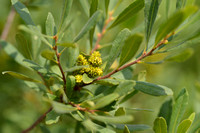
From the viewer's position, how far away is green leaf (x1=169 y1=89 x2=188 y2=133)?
2.60 ft

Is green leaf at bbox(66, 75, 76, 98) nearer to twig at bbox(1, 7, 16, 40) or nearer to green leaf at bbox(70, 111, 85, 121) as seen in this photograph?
green leaf at bbox(70, 111, 85, 121)

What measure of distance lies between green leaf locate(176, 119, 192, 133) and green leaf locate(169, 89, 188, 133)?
0.06 metres

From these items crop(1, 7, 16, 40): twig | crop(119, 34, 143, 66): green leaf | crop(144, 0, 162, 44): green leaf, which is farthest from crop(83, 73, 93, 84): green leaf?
crop(1, 7, 16, 40): twig

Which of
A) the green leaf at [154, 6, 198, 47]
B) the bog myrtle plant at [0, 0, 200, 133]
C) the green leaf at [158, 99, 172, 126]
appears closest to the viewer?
the green leaf at [154, 6, 198, 47]

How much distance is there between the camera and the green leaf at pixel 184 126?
704mm

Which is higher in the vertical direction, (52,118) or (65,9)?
(65,9)

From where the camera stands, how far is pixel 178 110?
80cm

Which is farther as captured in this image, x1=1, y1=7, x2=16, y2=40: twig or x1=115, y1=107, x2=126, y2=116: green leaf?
x1=1, y1=7, x2=16, y2=40: twig

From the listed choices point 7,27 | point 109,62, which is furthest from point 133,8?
point 7,27

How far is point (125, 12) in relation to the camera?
714mm

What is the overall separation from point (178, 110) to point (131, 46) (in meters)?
0.31

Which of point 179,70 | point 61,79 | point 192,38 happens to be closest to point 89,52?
point 61,79

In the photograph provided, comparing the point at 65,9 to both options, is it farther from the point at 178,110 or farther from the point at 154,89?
the point at 178,110

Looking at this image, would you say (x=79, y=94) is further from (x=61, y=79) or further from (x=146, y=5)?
(x=146, y=5)
